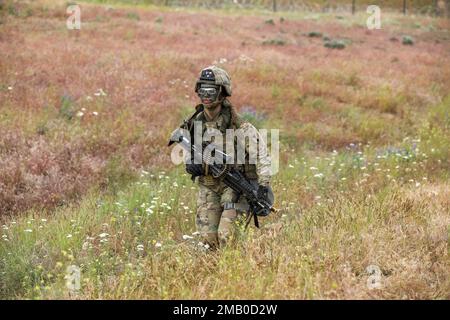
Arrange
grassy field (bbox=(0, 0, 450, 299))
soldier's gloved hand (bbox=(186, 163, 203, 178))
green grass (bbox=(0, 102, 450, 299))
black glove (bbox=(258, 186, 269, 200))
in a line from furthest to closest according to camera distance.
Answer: soldier's gloved hand (bbox=(186, 163, 203, 178)) < black glove (bbox=(258, 186, 269, 200)) < grassy field (bbox=(0, 0, 450, 299)) < green grass (bbox=(0, 102, 450, 299))

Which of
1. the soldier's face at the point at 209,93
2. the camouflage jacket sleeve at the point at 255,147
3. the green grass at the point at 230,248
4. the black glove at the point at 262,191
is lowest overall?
the green grass at the point at 230,248

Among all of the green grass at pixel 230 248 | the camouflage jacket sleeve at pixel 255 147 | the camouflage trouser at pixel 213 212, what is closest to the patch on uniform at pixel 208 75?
the camouflage jacket sleeve at pixel 255 147

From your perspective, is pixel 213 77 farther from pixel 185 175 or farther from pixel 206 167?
pixel 185 175

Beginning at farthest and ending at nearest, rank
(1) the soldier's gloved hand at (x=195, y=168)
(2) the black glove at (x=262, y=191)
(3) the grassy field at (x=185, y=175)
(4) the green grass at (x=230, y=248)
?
(1) the soldier's gloved hand at (x=195, y=168) → (2) the black glove at (x=262, y=191) → (3) the grassy field at (x=185, y=175) → (4) the green grass at (x=230, y=248)

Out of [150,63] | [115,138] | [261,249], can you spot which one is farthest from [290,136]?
[261,249]

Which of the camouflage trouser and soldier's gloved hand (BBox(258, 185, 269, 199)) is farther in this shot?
the camouflage trouser

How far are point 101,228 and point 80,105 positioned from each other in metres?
5.63

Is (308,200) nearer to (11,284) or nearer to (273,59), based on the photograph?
(11,284)

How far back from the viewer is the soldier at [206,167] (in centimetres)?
573

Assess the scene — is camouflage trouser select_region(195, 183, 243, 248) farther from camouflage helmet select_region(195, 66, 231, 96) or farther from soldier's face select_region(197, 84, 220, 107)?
camouflage helmet select_region(195, 66, 231, 96)

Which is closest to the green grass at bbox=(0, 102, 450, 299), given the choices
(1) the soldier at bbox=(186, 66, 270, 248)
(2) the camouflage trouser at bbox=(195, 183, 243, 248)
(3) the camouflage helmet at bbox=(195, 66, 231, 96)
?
(2) the camouflage trouser at bbox=(195, 183, 243, 248)

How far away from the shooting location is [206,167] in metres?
5.81

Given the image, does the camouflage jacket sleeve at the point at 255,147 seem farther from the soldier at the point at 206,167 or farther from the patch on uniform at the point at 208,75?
the patch on uniform at the point at 208,75

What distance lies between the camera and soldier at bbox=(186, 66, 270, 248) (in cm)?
573
